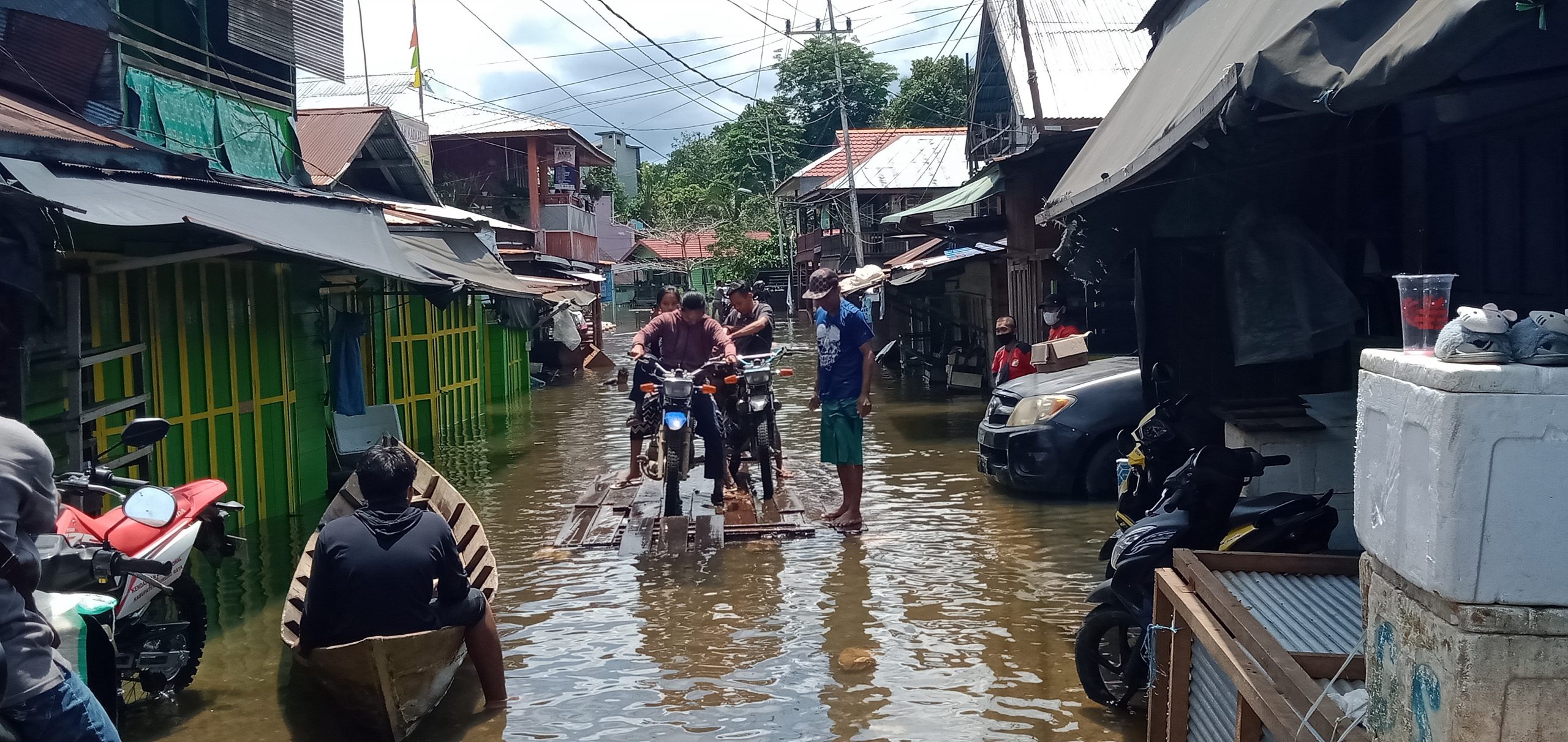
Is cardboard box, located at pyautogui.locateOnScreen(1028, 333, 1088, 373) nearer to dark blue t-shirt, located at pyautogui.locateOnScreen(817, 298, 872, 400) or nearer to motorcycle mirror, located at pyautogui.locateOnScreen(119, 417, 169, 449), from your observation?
dark blue t-shirt, located at pyautogui.locateOnScreen(817, 298, 872, 400)

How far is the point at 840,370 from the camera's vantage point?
8.96 meters

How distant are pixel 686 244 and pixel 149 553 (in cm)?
5915

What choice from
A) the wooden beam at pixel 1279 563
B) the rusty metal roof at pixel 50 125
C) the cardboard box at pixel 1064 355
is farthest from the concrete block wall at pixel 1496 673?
the cardboard box at pixel 1064 355

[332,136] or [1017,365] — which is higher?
[332,136]

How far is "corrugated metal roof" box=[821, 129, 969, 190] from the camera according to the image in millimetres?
34625

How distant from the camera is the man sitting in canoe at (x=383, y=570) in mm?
5059

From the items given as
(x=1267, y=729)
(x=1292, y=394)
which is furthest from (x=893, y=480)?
(x=1267, y=729)

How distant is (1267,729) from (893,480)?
8695 mm

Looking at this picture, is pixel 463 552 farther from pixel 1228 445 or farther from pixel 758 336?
pixel 758 336

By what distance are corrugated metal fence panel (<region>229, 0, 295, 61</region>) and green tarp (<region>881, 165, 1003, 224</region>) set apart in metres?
9.42

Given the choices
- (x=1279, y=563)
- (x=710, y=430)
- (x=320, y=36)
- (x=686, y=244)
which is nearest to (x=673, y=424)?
(x=710, y=430)

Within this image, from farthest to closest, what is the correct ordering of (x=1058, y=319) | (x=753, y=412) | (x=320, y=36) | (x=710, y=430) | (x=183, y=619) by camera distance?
(x=1058, y=319) → (x=320, y=36) → (x=753, y=412) → (x=710, y=430) → (x=183, y=619)

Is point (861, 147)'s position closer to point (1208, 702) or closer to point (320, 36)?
point (320, 36)

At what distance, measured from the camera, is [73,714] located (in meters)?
3.35
